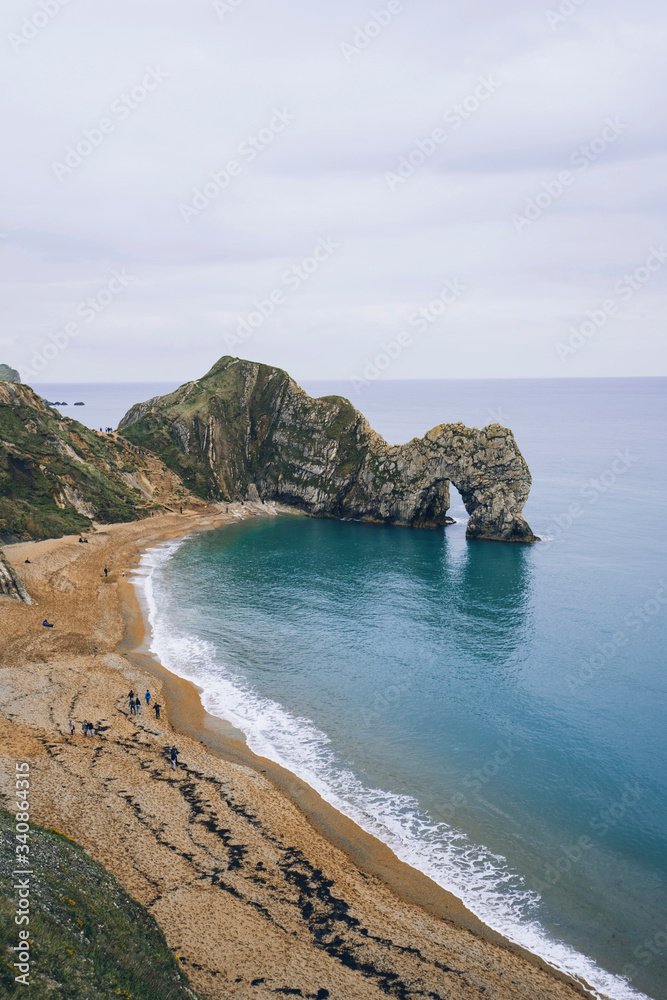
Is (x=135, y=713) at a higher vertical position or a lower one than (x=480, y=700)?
lower

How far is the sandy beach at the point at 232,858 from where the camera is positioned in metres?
24.5

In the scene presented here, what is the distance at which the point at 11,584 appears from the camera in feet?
207

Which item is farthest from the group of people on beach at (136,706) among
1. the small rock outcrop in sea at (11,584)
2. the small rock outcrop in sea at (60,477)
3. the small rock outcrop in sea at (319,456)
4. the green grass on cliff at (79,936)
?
Answer: the small rock outcrop in sea at (319,456)

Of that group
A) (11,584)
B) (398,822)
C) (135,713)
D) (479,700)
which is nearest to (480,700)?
(479,700)

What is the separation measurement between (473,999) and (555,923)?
245 inches

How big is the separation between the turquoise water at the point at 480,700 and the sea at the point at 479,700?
0.14 metres

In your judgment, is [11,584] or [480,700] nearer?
[480,700]

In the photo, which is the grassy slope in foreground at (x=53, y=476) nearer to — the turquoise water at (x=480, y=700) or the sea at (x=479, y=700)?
the sea at (x=479, y=700)

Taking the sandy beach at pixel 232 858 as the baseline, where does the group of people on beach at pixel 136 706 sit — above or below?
above

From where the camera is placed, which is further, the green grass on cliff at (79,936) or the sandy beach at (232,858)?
the sandy beach at (232,858)

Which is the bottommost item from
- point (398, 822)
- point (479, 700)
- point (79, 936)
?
point (398, 822)

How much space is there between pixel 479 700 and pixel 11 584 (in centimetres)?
4984

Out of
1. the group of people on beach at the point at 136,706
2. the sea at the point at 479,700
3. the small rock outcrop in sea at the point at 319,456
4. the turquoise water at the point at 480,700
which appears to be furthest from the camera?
→ the small rock outcrop in sea at the point at 319,456

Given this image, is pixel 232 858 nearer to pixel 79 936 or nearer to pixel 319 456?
pixel 79 936
